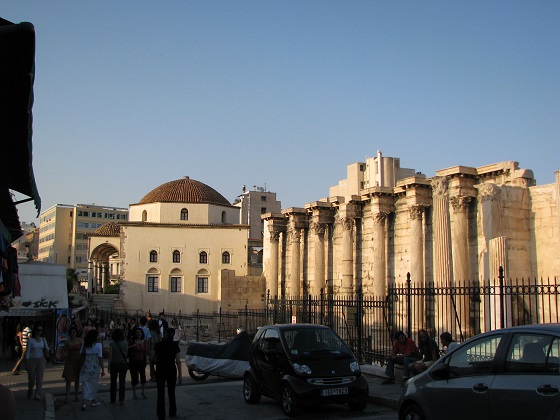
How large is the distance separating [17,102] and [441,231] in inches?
796

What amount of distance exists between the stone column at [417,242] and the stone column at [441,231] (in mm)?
1025

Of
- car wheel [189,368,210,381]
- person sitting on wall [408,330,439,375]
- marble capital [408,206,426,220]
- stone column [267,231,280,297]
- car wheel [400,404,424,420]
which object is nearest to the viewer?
car wheel [400,404,424,420]

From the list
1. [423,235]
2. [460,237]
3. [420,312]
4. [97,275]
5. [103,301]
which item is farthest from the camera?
[97,275]

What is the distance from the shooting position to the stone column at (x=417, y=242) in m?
25.6

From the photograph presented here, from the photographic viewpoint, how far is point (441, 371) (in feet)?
22.6

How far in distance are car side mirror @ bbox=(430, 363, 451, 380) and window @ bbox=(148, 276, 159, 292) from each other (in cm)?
4051

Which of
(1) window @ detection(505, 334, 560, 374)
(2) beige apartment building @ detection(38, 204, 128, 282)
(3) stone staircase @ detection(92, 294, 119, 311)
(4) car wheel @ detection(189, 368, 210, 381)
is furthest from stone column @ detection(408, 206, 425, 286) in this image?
(2) beige apartment building @ detection(38, 204, 128, 282)

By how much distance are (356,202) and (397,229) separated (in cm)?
327

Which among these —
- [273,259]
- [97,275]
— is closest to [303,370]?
[273,259]

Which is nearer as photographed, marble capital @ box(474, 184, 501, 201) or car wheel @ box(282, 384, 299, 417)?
car wheel @ box(282, 384, 299, 417)

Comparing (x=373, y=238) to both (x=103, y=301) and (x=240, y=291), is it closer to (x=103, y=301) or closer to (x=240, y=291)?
(x=240, y=291)

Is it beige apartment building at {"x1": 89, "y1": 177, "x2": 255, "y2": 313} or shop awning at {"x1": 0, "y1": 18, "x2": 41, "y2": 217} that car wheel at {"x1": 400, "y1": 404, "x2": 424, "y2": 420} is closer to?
shop awning at {"x1": 0, "y1": 18, "x2": 41, "y2": 217}

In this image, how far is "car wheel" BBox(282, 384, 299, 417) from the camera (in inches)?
398

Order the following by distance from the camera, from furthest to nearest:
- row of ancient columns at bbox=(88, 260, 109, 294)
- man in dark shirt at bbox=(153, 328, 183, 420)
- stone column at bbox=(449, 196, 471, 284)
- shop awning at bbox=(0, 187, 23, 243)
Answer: row of ancient columns at bbox=(88, 260, 109, 294)
stone column at bbox=(449, 196, 471, 284)
shop awning at bbox=(0, 187, 23, 243)
man in dark shirt at bbox=(153, 328, 183, 420)
